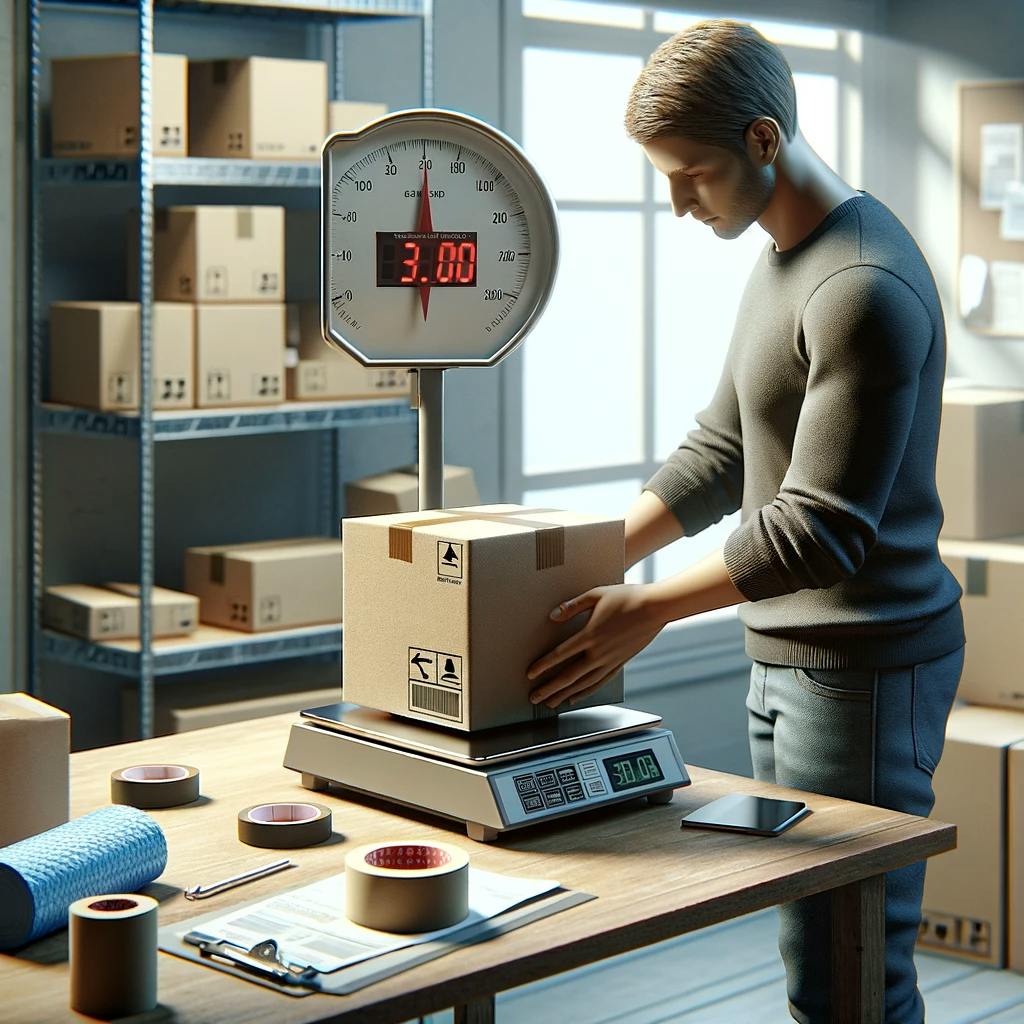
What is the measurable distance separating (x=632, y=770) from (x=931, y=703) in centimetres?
46

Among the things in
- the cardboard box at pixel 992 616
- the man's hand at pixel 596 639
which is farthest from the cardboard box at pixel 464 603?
the cardboard box at pixel 992 616

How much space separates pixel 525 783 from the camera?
Answer: 1.59 metres

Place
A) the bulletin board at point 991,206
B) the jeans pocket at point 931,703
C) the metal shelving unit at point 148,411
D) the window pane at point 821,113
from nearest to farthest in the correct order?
the jeans pocket at point 931,703 < the metal shelving unit at point 148,411 < the bulletin board at point 991,206 < the window pane at point 821,113

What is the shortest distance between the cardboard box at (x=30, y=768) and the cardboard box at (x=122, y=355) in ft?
5.48

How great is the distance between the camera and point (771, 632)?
1971 mm

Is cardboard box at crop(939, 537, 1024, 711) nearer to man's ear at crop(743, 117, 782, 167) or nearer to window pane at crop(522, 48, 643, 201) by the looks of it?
window pane at crop(522, 48, 643, 201)

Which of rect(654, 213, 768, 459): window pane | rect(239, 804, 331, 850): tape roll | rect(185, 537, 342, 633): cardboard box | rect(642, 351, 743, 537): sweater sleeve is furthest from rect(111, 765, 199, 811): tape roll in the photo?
rect(654, 213, 768, 459): window pane

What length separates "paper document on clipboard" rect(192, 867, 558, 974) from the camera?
51.4 inches

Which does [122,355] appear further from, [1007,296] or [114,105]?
[1007,296]

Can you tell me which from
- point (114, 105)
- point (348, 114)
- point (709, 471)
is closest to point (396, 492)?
point (348, 114)

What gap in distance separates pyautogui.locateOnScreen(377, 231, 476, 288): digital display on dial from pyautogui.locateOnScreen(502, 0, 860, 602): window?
2.18 metres

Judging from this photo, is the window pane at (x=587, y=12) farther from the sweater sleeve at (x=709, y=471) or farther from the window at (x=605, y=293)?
the sweater sleeve at (x=709, y=471)

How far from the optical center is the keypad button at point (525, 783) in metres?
1.58

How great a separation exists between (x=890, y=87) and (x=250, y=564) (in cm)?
255
